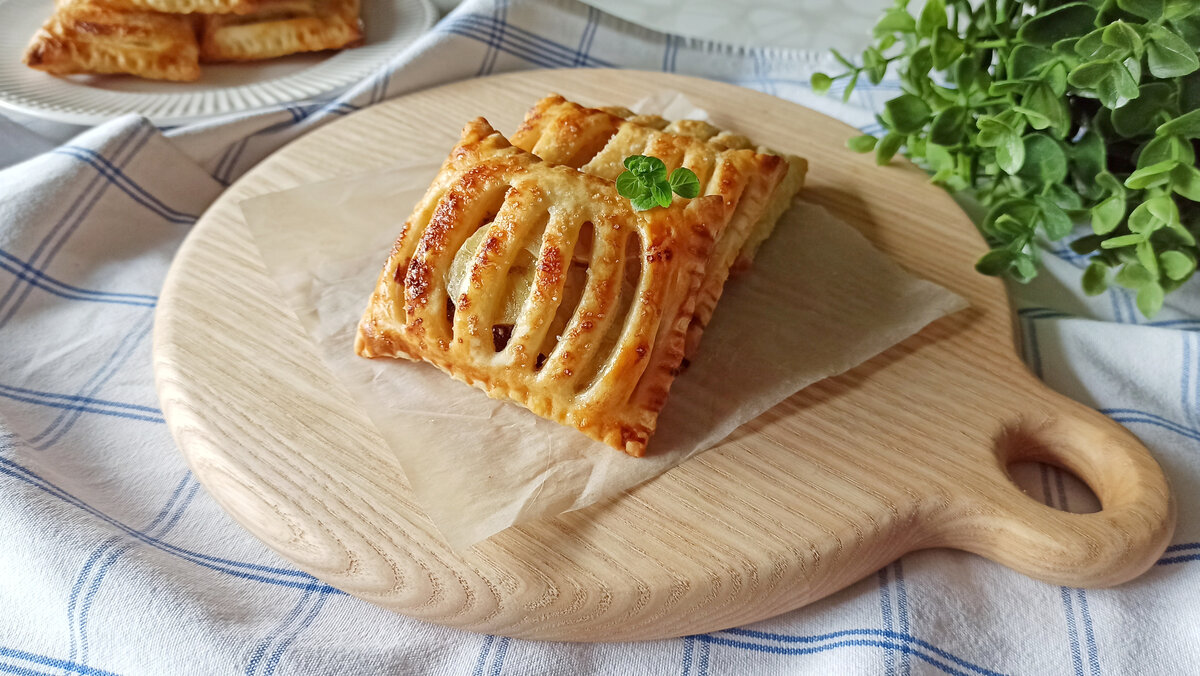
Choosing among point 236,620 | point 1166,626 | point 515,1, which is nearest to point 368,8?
point 515,1

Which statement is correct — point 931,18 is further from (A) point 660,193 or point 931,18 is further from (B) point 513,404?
(B) point 513,404

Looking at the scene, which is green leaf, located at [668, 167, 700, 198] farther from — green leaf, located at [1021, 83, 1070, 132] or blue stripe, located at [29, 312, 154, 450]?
blue stripe, located at [29, 312, 154, 450]

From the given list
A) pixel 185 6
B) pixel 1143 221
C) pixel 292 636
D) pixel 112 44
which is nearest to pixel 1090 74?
pixel 1143 221

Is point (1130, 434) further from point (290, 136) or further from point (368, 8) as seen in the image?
point (368, 8)

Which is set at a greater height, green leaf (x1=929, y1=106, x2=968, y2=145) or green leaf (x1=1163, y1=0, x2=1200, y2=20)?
green leaf (x1=1163, y1=0, x2=1200, y2=20)

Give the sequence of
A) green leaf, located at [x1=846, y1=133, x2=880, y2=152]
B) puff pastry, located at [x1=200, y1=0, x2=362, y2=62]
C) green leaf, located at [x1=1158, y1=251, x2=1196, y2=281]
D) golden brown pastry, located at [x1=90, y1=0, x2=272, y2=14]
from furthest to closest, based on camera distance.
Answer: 1. puff pastry, located at [x1=200, y1=0, x2=362, y2=62]
2. golden brown pastry, located at [x1=90, y1=0, x2=272, y2=14]
3. green leaf, located at [x1=846, y1=133, x2=880, y2=152]
4. green leaf, located at [x1=1158, y1=251, x2=1196, y2=281]

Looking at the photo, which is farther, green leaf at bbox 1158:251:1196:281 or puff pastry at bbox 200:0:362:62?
puff pastry at bbox 200:0:362:62

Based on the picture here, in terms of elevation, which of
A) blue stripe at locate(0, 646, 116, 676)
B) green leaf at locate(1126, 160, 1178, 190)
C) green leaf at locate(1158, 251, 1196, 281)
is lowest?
blue stripe at locate(0, 646, 116, 676)

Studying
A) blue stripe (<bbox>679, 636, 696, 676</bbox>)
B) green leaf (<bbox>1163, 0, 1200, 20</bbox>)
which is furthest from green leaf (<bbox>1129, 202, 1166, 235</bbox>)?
blue stripe (<bbox>679, 636, 696, 676</bbox>)
